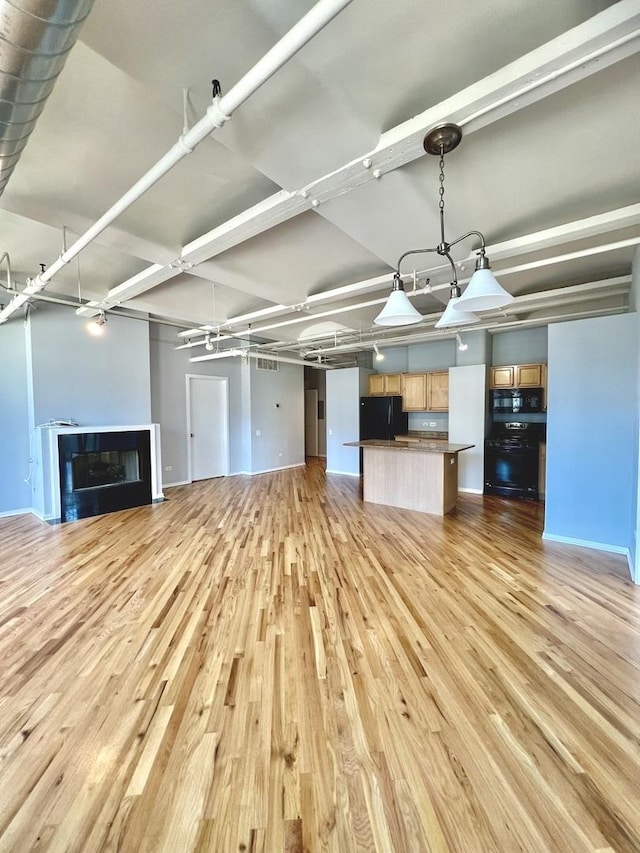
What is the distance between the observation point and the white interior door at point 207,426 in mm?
7391

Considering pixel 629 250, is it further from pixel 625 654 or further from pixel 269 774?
pixel 269 774

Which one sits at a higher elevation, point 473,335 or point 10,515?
point 473,335

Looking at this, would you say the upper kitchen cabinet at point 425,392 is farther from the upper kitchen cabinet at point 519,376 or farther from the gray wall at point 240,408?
the gray wall at point 240,408

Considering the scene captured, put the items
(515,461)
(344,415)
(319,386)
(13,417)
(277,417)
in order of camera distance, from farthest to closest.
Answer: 1. (319,386)
2. (277,417)
3. (344,415)
4. (515,461)
5. (13,417)

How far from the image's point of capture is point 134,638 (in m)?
2.28

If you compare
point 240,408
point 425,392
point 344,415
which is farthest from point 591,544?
point 240,408

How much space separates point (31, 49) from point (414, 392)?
7.11 metres

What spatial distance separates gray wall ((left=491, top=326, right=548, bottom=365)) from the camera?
6285 millimetres

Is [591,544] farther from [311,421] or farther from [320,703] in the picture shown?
[311,421]

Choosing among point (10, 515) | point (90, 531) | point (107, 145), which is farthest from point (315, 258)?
point (10, 515)

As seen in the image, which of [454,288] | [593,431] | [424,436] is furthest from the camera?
[424,436]

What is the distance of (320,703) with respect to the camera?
175 cm

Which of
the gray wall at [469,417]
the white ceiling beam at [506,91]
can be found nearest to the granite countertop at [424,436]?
the gray wall at [469,417]

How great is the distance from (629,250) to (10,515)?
28.3 ft
